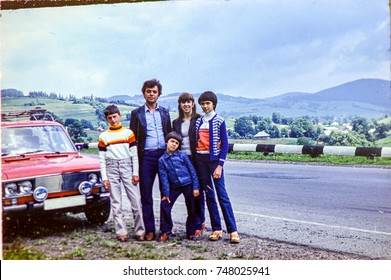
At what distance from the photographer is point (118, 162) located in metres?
4.02

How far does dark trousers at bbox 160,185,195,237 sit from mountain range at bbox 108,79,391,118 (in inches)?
25.3

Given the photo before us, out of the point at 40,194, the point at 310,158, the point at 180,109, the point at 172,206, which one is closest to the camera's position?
the point at 40,194

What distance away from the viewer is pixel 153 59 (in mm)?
4328

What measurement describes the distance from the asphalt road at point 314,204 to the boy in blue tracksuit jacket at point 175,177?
138 millimetres

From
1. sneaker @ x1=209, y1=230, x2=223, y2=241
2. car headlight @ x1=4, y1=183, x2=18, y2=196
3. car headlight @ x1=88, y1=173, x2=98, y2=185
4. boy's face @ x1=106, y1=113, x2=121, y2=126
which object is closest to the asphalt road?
sneaker @ x1=209, y1=230, x2=223, y2=241

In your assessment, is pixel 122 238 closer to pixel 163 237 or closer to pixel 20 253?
pixel 163 237

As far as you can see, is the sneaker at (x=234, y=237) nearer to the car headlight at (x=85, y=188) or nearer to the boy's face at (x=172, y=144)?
the boy's face at (x=172, y=144)

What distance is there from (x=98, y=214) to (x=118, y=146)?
647 millimetres

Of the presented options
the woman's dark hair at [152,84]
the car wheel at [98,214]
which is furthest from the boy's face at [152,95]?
the car wheel at [98,214]

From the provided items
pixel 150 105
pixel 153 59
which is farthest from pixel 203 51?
pixel 150 105

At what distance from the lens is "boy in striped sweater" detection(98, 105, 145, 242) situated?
401cm

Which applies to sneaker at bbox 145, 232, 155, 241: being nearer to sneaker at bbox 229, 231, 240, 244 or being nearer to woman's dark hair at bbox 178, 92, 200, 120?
sneaker at bbox 229, 231, 240, 244

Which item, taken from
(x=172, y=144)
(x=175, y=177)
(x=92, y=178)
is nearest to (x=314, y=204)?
(x=175, y=177)
